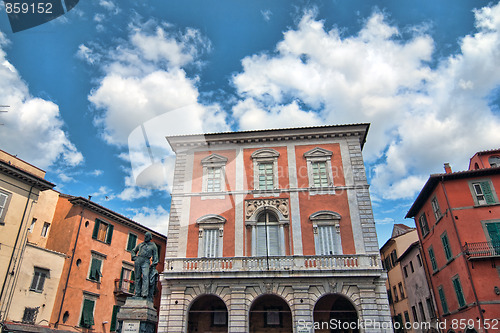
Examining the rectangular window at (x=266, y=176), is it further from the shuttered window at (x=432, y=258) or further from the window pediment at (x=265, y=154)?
the shuttered window at (x=432, y=258)

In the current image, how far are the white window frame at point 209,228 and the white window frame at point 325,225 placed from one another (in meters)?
5.36

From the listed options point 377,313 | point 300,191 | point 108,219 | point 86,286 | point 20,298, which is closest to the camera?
point 377,313

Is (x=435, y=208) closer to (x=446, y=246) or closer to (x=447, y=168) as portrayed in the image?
(x=446, y=246)

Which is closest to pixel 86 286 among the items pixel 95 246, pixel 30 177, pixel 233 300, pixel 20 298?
pixel 95 246

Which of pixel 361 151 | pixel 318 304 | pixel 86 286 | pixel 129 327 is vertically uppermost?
pixel 361 151

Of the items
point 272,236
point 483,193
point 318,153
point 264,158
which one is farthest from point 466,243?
point 264,158

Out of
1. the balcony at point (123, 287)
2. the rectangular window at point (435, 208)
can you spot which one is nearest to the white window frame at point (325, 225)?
the rectangular window at point (435, 208)

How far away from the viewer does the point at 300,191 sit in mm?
22703

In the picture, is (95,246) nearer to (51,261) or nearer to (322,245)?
(51,261)

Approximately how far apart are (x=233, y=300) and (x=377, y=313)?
7.43 m

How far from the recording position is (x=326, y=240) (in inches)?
834

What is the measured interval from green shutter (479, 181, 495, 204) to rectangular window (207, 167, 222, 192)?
1578cm

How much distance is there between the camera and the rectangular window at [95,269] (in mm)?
25155

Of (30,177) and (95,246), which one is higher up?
(30,177)
